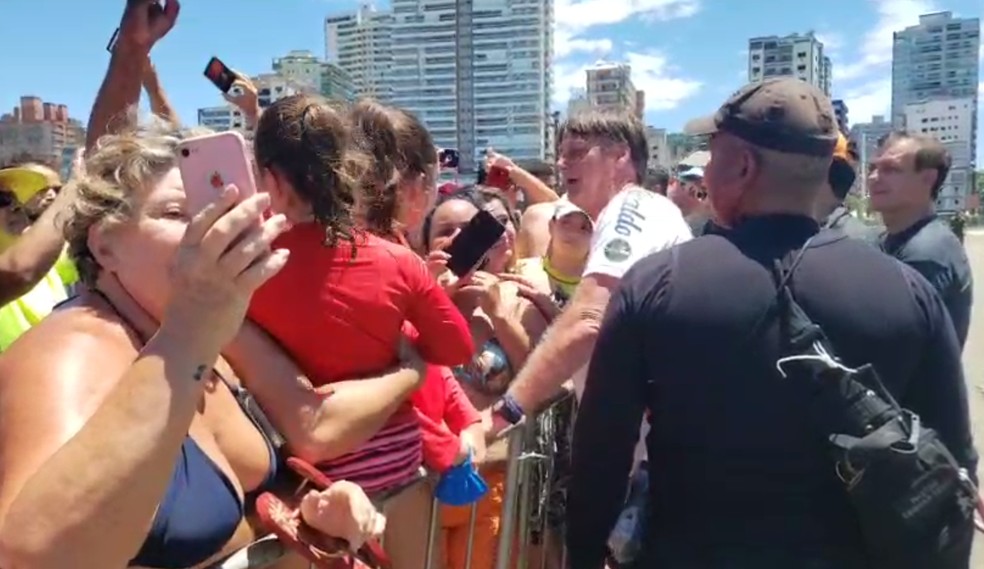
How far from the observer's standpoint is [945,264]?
424 cm

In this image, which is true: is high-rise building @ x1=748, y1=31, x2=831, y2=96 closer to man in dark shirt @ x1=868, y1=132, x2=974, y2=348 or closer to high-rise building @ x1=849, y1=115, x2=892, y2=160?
high-rise building @ x1=849, y1=115, x2=892, y2=160

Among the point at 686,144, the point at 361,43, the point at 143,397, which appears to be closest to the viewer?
the point at 143,397

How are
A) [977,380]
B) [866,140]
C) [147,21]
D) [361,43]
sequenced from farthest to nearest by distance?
[361,43] → [866,140] → [977,380] → [147,21]

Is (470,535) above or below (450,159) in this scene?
below

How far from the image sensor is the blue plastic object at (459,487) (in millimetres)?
2512

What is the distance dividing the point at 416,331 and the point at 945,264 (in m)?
2.90

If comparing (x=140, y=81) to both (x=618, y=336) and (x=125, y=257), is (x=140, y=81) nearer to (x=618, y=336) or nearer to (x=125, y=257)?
(x=125, y=257)

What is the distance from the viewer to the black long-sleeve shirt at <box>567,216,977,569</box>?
6.55 feet

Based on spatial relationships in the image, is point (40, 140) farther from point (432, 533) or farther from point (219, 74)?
point (432, 533)

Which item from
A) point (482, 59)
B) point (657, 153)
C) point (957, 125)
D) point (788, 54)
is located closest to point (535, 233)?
point (657, 153)

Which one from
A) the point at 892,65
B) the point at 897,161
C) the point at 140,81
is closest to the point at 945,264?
the point at 897,161

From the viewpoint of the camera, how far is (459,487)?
251 cm

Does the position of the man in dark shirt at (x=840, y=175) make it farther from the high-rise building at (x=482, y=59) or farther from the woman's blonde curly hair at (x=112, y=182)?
the high-rise building at (x=482, y=59)

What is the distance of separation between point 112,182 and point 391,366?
859mm
